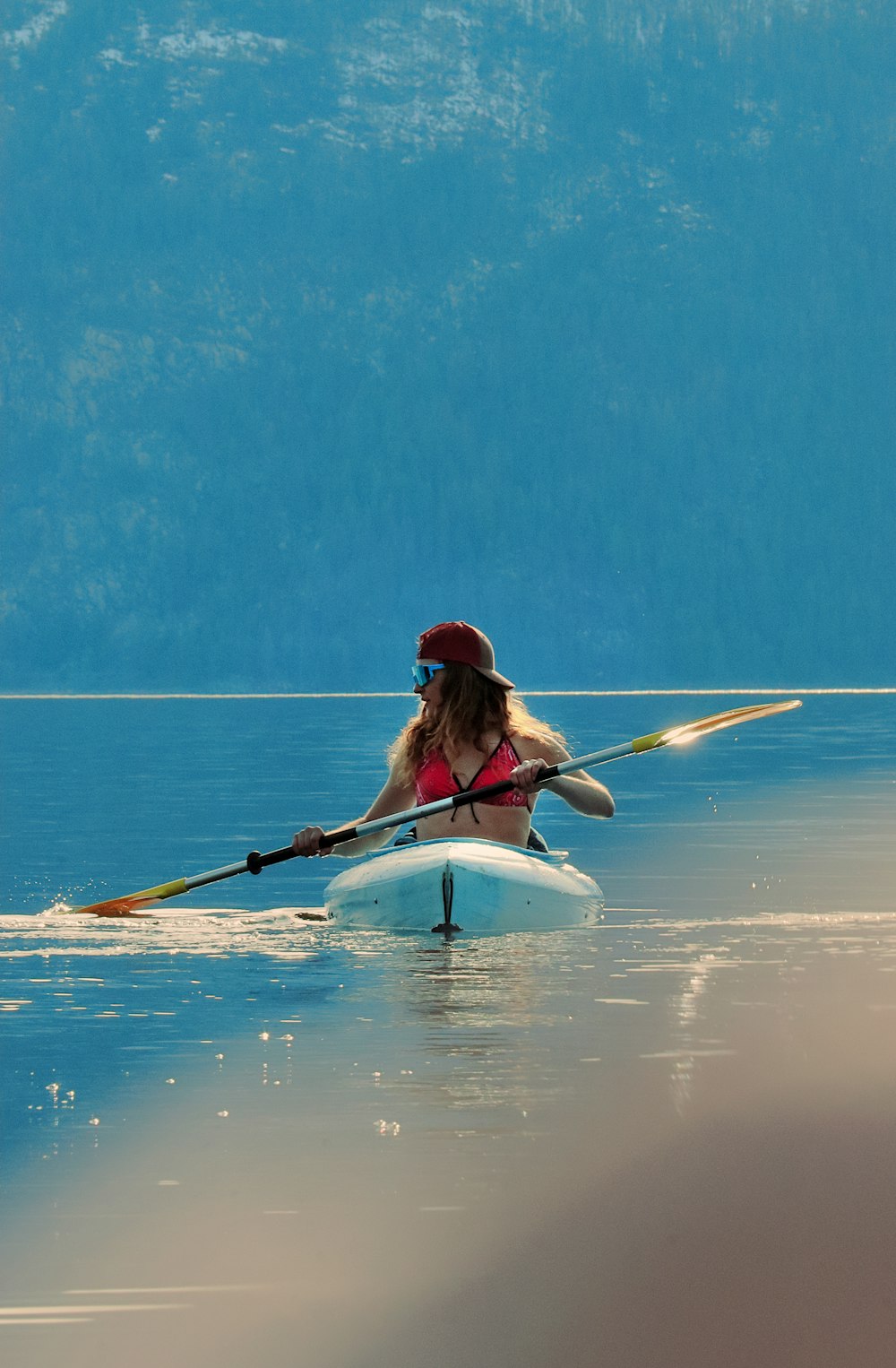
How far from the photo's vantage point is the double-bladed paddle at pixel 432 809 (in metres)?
13.5

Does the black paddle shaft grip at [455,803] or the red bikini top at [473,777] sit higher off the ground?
the red bikini top at [473,777]

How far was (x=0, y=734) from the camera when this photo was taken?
204ft

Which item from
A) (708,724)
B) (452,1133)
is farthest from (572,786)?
(452,1133)

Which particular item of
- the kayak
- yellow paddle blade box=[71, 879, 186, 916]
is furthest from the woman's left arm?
yellow paddle blade box=[71, 879, 186, 916]

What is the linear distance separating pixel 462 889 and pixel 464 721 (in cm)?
92

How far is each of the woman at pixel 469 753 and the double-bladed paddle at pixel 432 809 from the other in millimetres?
89

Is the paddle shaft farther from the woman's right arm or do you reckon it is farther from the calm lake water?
the calm lake water

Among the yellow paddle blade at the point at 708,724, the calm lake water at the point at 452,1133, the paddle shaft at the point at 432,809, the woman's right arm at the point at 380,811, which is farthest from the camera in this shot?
the yellow paddle blade at the point at 708,724

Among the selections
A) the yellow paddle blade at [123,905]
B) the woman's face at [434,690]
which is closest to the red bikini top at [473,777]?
the woman's face at [434,690]

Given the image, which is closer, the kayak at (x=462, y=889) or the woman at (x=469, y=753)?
the woman at (x=469, y=753)

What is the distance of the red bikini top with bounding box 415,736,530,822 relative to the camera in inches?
535

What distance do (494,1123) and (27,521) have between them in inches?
7633

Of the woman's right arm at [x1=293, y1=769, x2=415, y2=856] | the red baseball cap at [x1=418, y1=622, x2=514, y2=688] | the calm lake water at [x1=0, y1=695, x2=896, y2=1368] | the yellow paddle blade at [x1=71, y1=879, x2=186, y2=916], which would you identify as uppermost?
the red baseball cap at [x1=418, y1=622, x2=514, y2=688]

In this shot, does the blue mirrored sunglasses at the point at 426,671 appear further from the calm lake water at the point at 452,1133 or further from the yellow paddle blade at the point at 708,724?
the yellow paddle blade at the point at 708,724
